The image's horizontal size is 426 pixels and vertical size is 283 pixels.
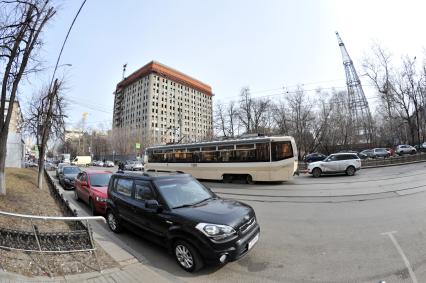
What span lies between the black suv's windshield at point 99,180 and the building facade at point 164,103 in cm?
10101

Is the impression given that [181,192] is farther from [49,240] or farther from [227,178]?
[227,178]

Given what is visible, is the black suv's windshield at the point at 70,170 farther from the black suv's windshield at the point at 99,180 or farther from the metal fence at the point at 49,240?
the metal fence at the point at 49,240

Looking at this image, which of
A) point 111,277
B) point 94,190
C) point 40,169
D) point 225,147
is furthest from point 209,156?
point 111,277

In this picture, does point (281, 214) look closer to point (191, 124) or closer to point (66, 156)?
point (66, 156)

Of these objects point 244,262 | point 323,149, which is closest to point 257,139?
point 244,262

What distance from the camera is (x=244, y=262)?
17.6 feet

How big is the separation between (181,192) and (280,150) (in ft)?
41.4

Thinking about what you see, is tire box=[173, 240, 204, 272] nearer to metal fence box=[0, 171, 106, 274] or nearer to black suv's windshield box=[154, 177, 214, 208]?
black suv's windshield box=[154, 177, 214, 208]

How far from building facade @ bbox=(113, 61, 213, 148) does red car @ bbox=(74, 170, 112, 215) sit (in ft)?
331

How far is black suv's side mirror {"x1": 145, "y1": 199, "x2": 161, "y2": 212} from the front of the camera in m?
5.82

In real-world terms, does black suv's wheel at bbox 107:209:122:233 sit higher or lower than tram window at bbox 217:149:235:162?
lower

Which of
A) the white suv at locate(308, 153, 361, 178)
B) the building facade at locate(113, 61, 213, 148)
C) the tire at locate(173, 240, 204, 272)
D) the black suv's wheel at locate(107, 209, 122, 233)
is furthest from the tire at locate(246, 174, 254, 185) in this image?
the building facade at locate(113, 61, 213, 148)

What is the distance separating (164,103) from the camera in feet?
414

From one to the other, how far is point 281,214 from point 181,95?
12296 centimetres
